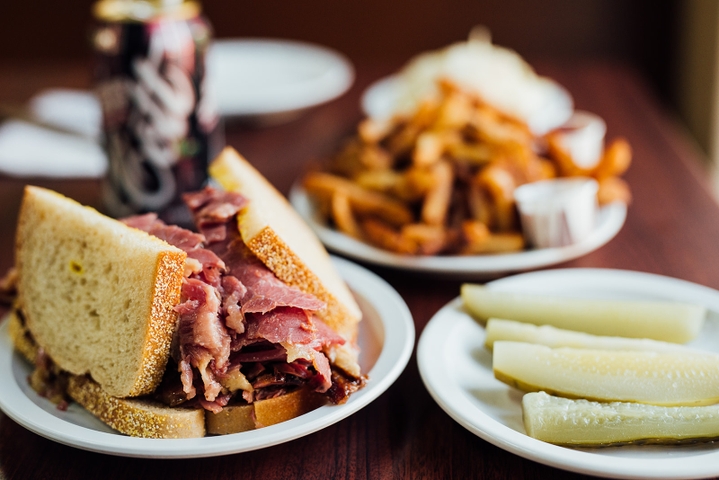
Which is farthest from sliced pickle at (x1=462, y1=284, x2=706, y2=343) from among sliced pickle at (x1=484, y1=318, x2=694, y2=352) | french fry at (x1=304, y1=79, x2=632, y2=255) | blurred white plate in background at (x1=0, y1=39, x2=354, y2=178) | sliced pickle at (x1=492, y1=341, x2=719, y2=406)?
blurred white plate in background at (x1=0, y1=39, x2=354, y2=178)

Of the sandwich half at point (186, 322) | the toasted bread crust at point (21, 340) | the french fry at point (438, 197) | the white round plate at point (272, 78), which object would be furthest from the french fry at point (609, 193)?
the toasted bread crust at point (21, 340)

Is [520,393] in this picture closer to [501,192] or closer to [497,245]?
[497,245]

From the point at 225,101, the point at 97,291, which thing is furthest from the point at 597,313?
the point at 225,101

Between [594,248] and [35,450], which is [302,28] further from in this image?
[35,450]

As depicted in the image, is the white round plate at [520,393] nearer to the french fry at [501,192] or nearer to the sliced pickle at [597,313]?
the sliced pickle at [597,313]

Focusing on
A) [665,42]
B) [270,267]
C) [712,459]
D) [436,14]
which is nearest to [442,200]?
[270,267]

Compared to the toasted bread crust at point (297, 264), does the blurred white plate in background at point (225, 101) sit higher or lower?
lower
